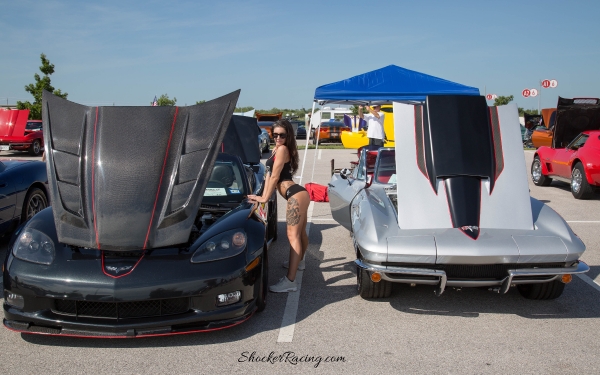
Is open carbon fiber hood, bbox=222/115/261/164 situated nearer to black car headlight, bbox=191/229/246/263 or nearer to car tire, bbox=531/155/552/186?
black car headlight, bbox=191/229/246/263

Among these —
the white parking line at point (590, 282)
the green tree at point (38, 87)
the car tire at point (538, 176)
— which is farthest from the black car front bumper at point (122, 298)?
the green tree at point (38, 87)

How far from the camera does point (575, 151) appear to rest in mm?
10500

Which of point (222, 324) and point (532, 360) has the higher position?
point (222, 324)

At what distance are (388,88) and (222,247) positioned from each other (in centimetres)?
739

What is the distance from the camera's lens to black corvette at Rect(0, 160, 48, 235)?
5.95 metres

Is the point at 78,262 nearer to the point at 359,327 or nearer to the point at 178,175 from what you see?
the point at 178,175

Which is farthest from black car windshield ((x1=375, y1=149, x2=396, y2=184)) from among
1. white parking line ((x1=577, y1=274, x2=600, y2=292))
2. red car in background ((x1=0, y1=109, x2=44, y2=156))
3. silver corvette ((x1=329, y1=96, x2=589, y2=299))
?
red car in background ((x1=0, y1=109, x2=44, y2=156))

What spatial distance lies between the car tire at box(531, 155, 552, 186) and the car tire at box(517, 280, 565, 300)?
328 inches

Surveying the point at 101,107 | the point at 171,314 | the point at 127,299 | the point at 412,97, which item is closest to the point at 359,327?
the point at 171,314

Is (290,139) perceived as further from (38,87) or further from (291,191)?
(38,87)

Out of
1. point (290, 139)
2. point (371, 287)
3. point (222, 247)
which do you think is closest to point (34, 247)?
point (222, 247)

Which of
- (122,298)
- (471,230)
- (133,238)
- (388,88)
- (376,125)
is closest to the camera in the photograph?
(122,298)

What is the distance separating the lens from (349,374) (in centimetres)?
313

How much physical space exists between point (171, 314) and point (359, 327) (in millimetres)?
1388
